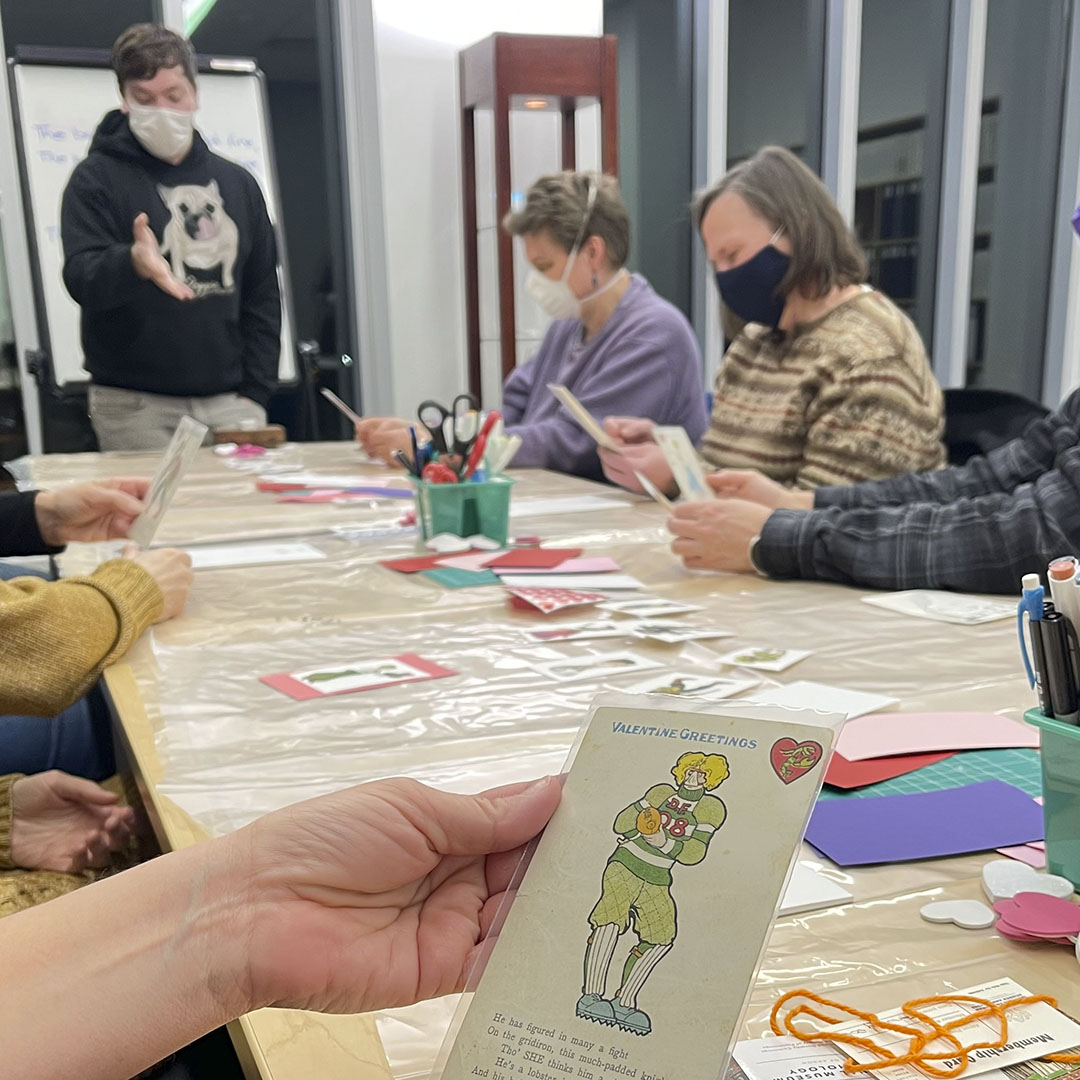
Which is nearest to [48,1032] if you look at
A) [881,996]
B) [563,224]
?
[881,996]

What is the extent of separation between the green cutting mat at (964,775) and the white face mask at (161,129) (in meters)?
3.16

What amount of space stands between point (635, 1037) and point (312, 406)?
4109 mm

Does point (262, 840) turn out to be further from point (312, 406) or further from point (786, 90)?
point (786, 90)

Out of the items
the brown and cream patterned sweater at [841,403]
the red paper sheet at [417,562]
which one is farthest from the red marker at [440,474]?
the brown and cream patterned sweater at [841,403]

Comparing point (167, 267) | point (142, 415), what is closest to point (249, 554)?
point (167, 267)

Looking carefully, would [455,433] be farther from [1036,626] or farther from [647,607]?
[1036,626]

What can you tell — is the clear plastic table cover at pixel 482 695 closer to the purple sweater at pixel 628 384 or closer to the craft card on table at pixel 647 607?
the craft card on table at pixel 647 607

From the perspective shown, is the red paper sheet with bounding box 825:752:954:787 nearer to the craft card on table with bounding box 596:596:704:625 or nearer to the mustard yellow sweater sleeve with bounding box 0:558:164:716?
the craft card on table with bounding box 596:596:704:625

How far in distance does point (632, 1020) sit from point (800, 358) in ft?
5.78

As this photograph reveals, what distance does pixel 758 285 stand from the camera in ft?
6.86

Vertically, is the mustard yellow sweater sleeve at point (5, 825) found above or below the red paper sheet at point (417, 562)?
below

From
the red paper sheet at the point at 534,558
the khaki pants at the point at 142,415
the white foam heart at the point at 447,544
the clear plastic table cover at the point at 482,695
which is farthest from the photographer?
the khaki pants at the point at 142,415

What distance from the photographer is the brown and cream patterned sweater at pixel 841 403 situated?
1.86 metres

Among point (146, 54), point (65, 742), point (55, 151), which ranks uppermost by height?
point (146, 54)
